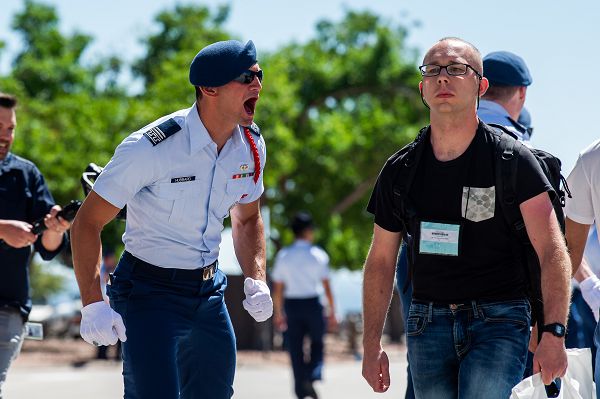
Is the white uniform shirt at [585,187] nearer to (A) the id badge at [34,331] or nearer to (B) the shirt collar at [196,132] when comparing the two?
(B) the shirt collar at [196,132]

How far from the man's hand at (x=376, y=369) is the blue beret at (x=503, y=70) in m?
1.95

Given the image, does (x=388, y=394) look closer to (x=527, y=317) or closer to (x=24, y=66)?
(x=527, y=317)

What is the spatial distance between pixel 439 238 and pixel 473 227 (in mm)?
139

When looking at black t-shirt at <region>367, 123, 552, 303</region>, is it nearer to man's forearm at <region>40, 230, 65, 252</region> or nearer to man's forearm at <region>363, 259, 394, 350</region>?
man's forearm at <region>363, 259, 394, 350</region>

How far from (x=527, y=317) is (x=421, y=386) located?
1.63 ft

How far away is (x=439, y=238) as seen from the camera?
4.62m

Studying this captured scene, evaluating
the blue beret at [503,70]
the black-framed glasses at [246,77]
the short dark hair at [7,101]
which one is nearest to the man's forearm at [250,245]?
the black-framed glasses at [246,77]

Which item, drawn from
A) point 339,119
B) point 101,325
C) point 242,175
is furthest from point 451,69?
point 339,119

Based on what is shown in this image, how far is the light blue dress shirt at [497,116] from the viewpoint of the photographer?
593 cm

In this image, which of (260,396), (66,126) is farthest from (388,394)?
(66,126)

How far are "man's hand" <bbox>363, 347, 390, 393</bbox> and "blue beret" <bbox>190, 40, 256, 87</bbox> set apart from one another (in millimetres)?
1353

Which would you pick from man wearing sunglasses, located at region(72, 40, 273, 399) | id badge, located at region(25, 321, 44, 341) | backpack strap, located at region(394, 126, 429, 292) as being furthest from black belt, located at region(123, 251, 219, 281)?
id badge, located at region(25, 321, 44, 341)

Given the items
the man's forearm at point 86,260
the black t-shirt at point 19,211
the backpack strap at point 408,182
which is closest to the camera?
the backpack strap at point 408,182

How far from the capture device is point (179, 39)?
37.5m
